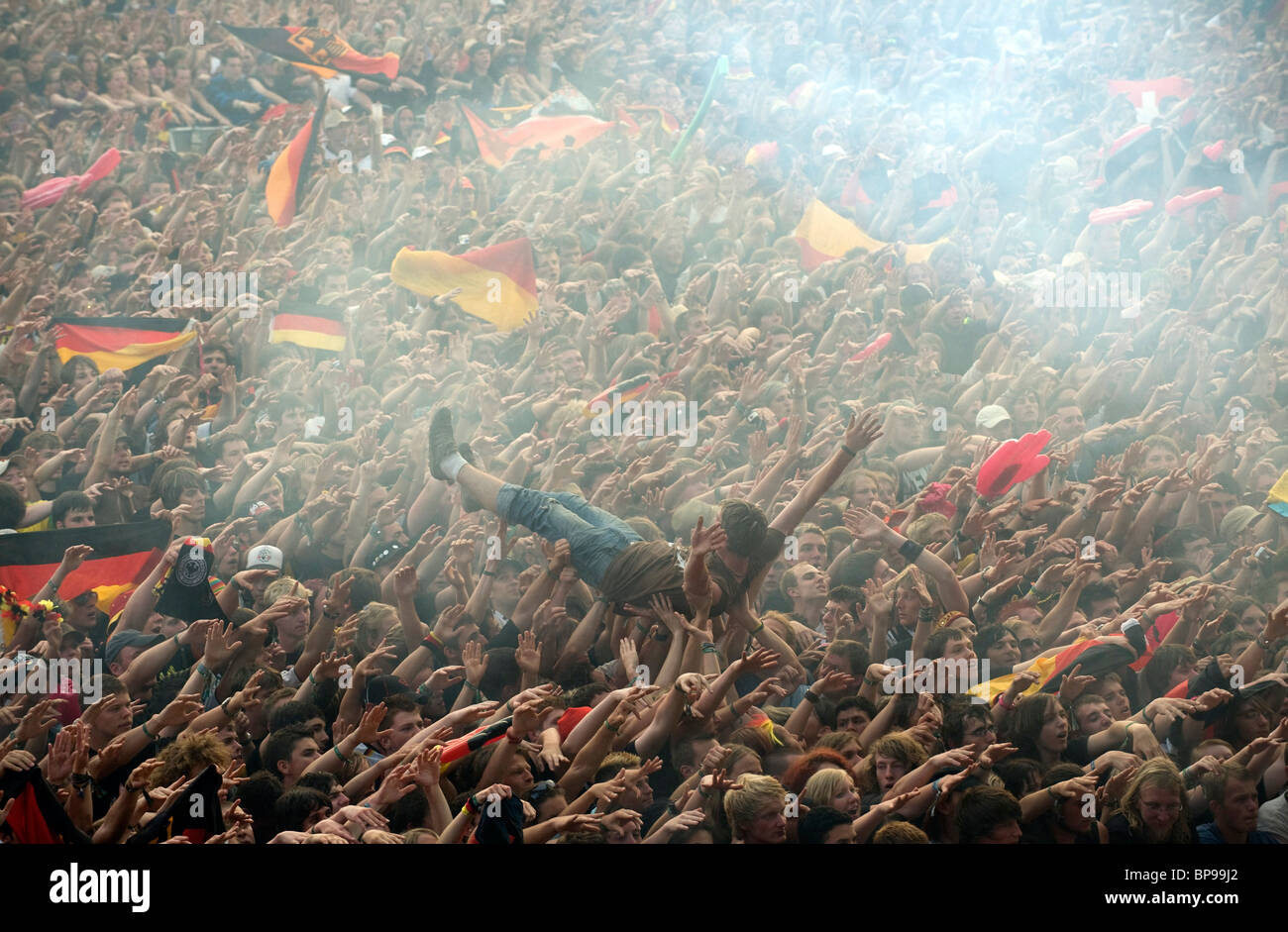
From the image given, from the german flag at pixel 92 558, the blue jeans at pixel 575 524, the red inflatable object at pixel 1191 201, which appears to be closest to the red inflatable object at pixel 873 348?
the blue jeans at pixel 575 524

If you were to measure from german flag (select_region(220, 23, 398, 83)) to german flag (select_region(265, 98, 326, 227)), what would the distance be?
2352mm

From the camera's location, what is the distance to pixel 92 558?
7.51m

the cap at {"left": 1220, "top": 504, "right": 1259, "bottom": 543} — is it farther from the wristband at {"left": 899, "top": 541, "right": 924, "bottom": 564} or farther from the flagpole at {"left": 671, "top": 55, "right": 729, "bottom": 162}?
the flagpole at {"left": 671, "top": 55, "right": 729, "bottom": 162}

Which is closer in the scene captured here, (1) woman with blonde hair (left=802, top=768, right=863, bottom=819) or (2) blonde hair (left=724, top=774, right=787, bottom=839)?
(2) blonde hair (left=724, top=774, right=787, bottom=839)

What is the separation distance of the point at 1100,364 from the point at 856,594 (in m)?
3.73

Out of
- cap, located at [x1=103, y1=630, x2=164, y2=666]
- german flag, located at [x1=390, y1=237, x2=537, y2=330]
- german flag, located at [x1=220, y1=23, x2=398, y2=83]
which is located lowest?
cap, located at [x1=103, y1=630, x2=164, y2=666]

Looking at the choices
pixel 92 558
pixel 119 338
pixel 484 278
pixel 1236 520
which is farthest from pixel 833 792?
pixel 119 338

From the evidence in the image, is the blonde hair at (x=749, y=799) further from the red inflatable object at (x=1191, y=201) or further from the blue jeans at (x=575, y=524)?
the red inflatable object at (x=1191, y=201)

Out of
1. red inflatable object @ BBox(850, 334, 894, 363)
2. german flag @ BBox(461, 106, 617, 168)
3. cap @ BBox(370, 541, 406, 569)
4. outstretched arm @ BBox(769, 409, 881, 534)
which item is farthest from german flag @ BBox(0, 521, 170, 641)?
german flag @ BBox(461, 106, 617, 168)

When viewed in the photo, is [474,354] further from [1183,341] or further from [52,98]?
[52,98]

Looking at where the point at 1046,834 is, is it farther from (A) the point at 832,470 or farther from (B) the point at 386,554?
(B) the point at 386,554

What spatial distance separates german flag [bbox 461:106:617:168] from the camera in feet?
48.3
